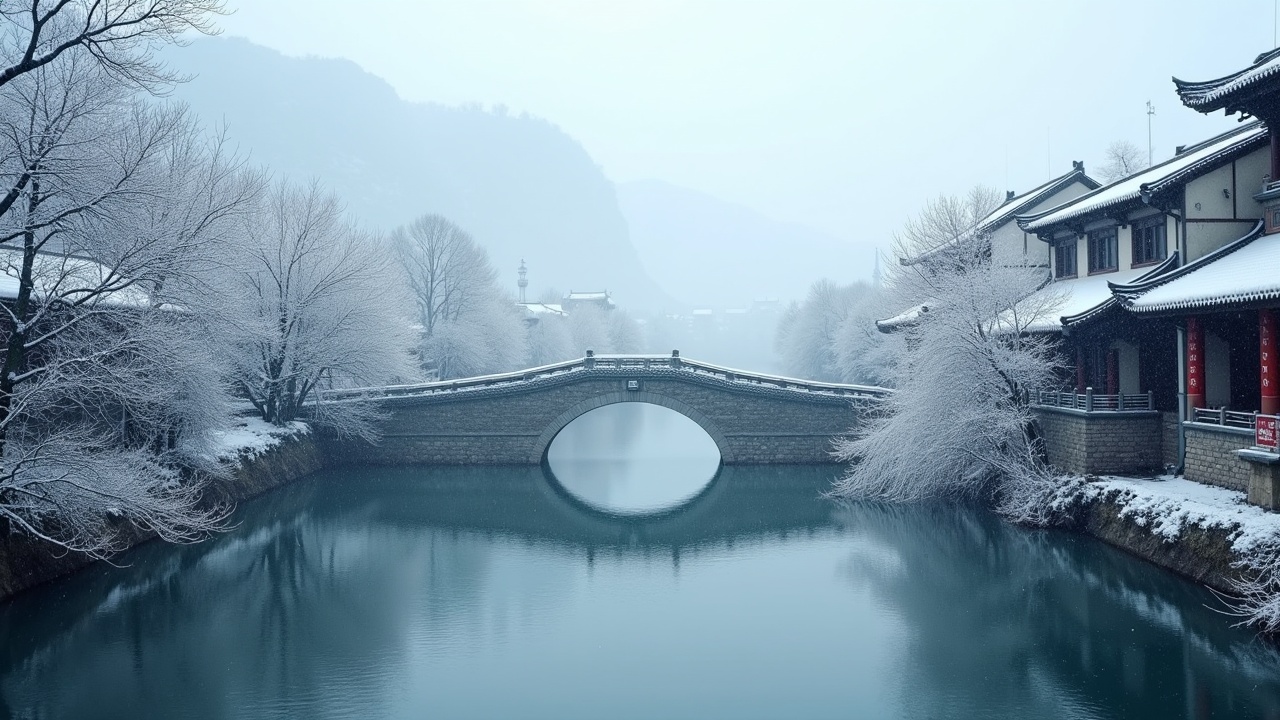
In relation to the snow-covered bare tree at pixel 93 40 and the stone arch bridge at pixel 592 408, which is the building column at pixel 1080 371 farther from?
the snow-covered bare tree at pixel 93 40

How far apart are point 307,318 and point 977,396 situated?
18.5 meters

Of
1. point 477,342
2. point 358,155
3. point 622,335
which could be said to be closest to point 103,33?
point 477,342

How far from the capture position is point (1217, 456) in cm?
1666

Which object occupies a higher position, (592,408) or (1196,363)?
(1196,363)

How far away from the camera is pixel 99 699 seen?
1236 cm

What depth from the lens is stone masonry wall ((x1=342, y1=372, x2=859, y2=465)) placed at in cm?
3045

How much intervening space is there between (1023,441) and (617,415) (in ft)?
122

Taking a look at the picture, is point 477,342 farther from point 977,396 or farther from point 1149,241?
point 1149,241

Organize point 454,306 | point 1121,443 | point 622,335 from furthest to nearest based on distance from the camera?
point 622,335 < point 454,306 < point 1121,443

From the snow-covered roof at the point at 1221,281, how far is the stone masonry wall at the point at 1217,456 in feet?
7.20

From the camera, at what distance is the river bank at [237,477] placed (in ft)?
51.6

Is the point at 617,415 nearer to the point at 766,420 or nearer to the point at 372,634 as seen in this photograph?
the point at 766,420

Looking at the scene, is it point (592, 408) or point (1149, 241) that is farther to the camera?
point (592, 408)

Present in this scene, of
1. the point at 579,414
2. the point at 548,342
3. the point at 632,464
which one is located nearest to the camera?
the point at 579,414
